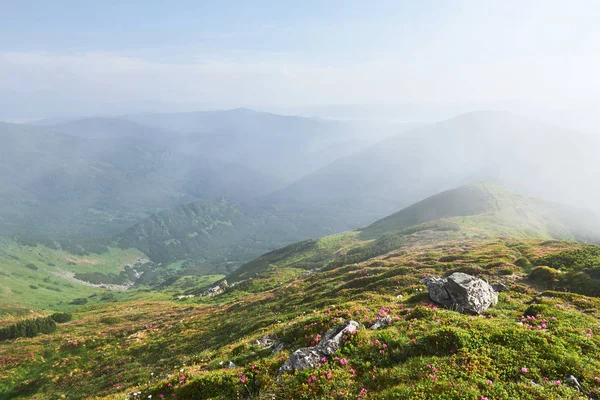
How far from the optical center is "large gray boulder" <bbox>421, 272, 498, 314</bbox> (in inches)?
864

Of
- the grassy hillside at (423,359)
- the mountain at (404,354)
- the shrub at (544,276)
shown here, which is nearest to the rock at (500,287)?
the mountain at (404,354)

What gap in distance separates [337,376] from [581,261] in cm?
3617

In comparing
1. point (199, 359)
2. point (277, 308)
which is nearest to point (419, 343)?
point (199, 359)

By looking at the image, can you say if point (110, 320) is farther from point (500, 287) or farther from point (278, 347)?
→ point (500, 287)

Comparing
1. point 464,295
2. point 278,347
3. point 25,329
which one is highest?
point 464,295

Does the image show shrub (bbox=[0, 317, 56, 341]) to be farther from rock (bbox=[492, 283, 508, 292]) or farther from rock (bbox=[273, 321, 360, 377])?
rock (bbox=[492, 283, 508, 292])

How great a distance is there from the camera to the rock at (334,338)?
54.6 ft

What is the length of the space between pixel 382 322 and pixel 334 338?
15.7 feet

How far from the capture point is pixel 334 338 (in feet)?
57.1

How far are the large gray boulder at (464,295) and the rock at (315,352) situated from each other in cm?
961

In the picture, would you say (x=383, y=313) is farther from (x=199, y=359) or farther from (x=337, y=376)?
(x=199, y=359)

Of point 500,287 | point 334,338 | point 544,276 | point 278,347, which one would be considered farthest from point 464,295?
point 544,276

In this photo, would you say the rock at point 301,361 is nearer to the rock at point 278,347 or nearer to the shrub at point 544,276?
the rock at point 278,347

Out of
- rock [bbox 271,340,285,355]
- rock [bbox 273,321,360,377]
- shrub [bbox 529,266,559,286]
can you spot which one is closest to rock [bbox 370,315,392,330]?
rock [bbox 273,321,360,377]
